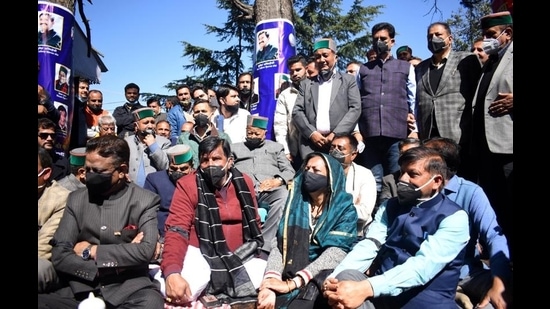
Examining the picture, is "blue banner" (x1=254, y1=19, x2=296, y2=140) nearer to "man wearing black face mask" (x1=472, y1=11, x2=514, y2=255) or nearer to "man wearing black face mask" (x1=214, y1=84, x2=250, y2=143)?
"man wearing black face mask" (x1=214, y1=84, x2=250, y2=143)

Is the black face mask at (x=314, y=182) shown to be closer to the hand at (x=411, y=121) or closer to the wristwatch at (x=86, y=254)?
the wristwatch at (x=86, y=254)

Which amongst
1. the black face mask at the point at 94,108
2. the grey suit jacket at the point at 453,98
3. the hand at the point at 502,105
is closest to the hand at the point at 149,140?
the black face mask at the point at 94,108

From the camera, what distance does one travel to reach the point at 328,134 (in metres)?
5.61

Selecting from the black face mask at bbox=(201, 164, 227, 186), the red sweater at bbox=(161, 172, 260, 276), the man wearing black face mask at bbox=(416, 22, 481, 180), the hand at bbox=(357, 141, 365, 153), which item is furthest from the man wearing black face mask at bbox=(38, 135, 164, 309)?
the man wearing black face mask at bbox=(416, 22, 481, 180)

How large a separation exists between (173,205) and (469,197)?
241cm

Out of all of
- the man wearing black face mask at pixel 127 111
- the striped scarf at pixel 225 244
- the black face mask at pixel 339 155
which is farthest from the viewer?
the man wearing black face mask at pixel 127 111

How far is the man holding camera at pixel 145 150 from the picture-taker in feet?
18.0

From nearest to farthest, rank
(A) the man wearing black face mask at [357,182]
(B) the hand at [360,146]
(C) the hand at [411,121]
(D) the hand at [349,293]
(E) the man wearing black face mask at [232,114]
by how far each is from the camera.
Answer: (D) the hand at [349,293] < (A) the man wearing black face mask at [357,182] < (B) the hand at [360,146] < (C) the hand at [411,121] < (E) the man wearing black face mask at [232,114]

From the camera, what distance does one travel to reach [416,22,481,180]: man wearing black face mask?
15.8 feet

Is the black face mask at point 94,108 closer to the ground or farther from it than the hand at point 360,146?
farther from it

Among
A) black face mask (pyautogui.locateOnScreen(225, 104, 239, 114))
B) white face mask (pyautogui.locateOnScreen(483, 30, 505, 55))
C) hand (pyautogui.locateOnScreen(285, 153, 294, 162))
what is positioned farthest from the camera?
black face mask (pyautogui.locateOnScreen(225, 104, 239, 114))

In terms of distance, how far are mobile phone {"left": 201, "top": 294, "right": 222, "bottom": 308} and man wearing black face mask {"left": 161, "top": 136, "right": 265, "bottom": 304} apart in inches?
2.3
